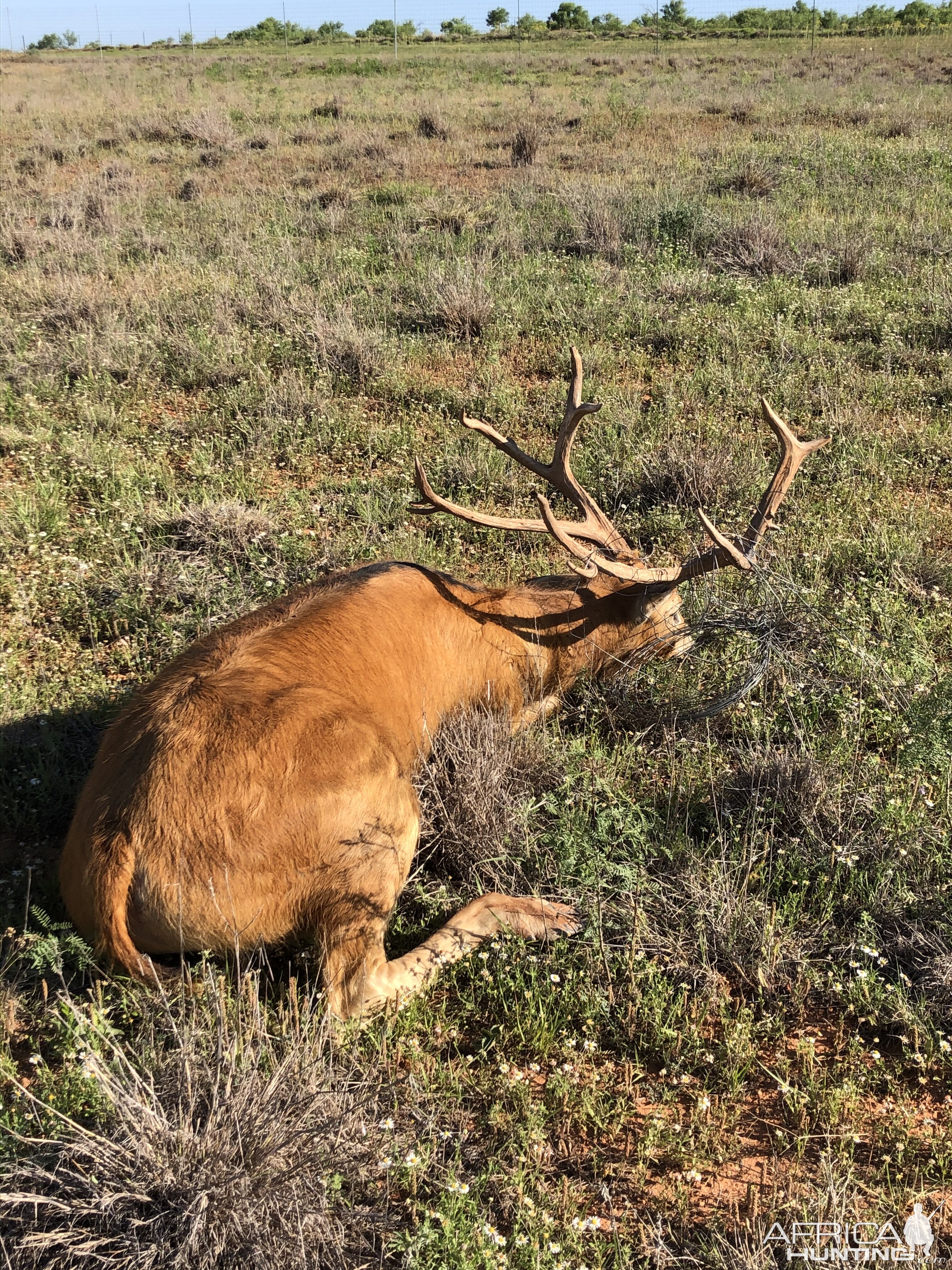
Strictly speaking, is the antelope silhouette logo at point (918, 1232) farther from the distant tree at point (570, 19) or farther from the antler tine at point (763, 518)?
the distant tree at point (570, 19)

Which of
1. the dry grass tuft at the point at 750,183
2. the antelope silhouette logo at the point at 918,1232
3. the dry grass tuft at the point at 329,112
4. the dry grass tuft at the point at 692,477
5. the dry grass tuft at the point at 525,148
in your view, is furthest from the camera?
the dry grass tuft at the point at 329,112

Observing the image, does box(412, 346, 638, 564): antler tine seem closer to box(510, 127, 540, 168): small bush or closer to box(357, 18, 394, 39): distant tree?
box(510, 127, 540, 168): small bush

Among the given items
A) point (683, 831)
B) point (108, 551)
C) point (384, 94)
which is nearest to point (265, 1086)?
point (683, 831)

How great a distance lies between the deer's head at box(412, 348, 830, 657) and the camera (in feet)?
14.1

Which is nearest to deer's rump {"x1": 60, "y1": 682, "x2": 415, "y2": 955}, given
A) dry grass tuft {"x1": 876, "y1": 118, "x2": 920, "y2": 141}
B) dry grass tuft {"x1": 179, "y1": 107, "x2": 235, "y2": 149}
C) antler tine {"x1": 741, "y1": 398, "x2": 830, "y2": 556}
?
antler tine {"x1": 741, "y1": 398, "x2": 830, "y2": 556}

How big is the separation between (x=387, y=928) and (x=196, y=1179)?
1.17 m

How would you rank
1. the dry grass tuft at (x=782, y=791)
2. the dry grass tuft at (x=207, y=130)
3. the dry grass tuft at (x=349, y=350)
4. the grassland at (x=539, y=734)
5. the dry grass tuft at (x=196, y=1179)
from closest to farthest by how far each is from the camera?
the dry grass tuft at (x=196, y=1179)
the grassland at (x=539, y=734)
the dry grass tuft at (x=782, y=791)
the dry grass tuft at (x=349, y=350)
the dry grass tuft at (x=207, y=130)

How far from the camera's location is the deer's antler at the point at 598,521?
A: 14.0 feet

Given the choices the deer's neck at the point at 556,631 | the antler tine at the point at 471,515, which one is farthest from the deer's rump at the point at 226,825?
the antler tine at the point at 471,515

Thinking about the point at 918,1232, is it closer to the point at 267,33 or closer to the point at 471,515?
the point at 471,515

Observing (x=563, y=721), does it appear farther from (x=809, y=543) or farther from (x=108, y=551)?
(x=108, y=551)

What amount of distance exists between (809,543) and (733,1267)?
4176 mm

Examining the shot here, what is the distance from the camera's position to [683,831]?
3.85 meters

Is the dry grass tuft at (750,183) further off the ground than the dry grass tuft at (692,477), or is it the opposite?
the dry grass tuft at (750,183)
